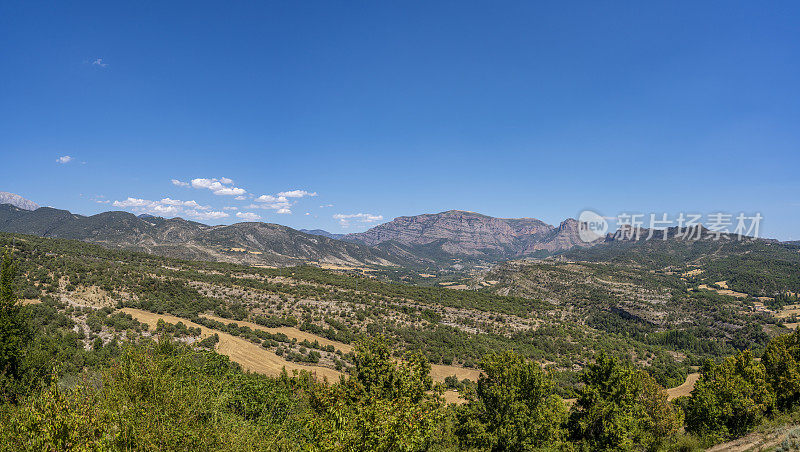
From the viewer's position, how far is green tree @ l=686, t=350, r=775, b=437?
32938mm

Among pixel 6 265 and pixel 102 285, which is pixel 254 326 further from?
pixel 6 265

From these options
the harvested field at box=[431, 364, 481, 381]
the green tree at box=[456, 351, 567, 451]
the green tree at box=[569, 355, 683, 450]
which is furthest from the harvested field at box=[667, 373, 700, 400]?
the green tree at box=[456, 351, 567, 451]

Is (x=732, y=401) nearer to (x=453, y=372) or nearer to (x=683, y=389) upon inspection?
(x=453, y=372)

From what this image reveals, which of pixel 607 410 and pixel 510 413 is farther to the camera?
pixel 607 410

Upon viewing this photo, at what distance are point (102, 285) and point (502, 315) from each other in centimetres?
9400

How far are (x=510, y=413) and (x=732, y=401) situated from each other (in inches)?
1033

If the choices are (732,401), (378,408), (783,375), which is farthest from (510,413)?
(783,375)

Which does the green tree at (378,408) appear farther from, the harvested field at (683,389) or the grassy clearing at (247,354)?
the harvested field at (683,389)

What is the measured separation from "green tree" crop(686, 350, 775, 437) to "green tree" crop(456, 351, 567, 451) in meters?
18.1

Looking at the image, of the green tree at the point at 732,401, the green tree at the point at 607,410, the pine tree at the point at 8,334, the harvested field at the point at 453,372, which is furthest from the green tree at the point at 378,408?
the harvested field at the point at 453,372

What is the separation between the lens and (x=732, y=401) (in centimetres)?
3322

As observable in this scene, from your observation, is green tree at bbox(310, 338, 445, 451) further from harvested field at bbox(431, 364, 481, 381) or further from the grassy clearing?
harvested field at bbox(431, 364, 481, 381)

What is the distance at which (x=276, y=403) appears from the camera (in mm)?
26344

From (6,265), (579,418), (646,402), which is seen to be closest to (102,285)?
(6,265)
